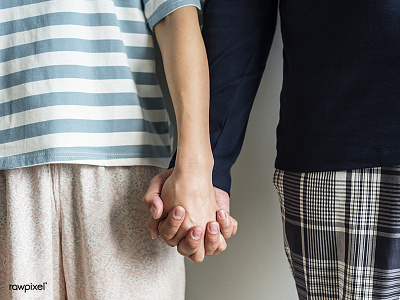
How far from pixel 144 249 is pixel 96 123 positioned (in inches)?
9.5

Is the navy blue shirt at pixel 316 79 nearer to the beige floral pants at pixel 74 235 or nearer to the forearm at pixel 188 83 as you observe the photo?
the forearm at pixel 188 83

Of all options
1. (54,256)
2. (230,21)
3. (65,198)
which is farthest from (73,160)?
(230,21)

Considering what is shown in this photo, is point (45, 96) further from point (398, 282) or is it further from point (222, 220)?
point (398, 282)

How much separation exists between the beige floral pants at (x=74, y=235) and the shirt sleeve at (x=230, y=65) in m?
0.17

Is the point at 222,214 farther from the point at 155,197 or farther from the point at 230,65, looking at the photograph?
the point at 230,65

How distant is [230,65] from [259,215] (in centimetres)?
40

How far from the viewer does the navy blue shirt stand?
0.58 metres

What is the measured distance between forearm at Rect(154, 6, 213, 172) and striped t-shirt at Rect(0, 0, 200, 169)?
0.11 feet

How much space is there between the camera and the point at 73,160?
0.67 meters

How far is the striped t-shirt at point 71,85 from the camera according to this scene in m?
0.68

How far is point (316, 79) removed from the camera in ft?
2.15
